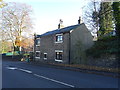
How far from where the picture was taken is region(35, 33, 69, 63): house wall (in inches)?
1025

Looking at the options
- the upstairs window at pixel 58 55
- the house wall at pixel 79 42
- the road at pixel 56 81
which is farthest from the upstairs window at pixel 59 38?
the road at pixel 56 81

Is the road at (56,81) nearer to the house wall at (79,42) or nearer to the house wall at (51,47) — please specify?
the house wall at (79,42)

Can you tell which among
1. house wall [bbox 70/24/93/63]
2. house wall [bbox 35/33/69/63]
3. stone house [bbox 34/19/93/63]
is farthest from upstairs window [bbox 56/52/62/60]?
house wall [bbox 70/24/93/63]

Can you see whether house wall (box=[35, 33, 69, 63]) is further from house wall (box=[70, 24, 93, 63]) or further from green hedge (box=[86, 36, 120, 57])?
green hedge (box=[86, 36, 120, 57])

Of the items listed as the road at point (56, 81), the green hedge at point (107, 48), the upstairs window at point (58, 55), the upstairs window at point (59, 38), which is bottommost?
the road at point (56, 81)

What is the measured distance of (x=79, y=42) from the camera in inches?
1010

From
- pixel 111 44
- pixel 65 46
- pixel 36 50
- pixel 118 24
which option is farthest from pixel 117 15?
pixel 36 50

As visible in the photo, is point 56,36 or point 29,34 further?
point 29,34

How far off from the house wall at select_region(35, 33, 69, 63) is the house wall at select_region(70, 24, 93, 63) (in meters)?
1.07

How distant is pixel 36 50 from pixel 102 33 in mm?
16522

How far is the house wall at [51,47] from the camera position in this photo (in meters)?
26.0

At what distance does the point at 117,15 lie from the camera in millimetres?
22719

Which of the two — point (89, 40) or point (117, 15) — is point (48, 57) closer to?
point (89, 40)

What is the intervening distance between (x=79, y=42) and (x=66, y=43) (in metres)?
2.30
